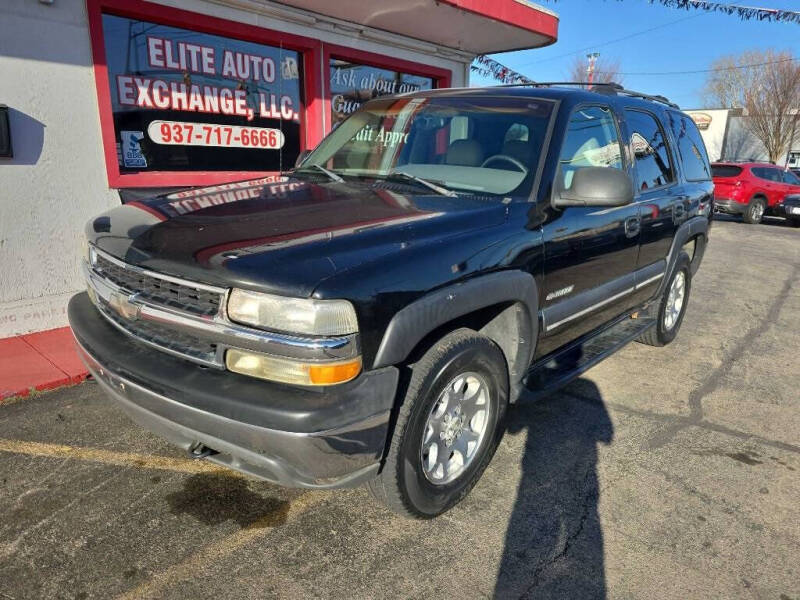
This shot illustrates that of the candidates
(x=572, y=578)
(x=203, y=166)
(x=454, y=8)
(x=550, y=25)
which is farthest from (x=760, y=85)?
(x=572, y=578)

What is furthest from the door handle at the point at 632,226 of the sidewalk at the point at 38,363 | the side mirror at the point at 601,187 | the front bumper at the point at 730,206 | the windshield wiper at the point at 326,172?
the front bumper at the point at 730,206

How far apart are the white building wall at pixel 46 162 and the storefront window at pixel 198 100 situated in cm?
47

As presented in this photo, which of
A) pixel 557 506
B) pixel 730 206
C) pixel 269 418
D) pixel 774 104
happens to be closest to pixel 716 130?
pixel 774 104

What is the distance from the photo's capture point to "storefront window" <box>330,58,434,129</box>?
7629mm

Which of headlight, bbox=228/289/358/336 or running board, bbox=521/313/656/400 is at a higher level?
headlight, bbox=228/289/358/336

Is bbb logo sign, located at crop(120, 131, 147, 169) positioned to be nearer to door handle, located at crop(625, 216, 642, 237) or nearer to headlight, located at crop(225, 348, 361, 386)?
headlight, located at crop(225, 348, 361, 386)

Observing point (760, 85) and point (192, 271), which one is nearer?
point (192, 271)

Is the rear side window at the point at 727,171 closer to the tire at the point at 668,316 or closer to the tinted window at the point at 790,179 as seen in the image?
the tinted window at the point at 790,179

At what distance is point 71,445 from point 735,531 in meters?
3.44

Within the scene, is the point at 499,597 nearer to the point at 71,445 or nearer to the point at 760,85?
the point at 71,445

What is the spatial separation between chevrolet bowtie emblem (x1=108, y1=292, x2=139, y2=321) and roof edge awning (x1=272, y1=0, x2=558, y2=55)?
484 centimetres

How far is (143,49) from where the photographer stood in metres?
5.64

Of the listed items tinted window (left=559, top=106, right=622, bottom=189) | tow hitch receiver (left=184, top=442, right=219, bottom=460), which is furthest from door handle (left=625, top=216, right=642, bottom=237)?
tow hitch receiver (left=184, top=442, right=219, bottom=460)

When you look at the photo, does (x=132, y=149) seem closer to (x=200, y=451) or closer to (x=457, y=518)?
(x=200, y=451)
